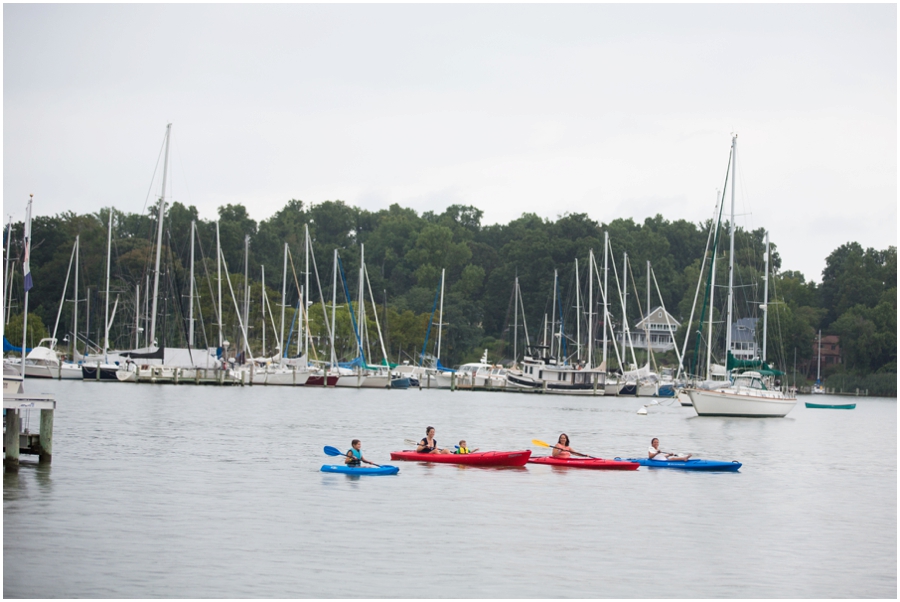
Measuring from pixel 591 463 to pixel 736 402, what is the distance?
28716 millimetres

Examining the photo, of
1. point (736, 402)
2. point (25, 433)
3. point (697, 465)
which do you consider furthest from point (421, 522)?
point (736, 402)

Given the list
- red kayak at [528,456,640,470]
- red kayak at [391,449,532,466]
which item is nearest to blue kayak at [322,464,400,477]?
red kayak at [391,449,532,466]

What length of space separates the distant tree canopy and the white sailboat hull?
91.0ft

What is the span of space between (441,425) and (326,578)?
38.6 metres

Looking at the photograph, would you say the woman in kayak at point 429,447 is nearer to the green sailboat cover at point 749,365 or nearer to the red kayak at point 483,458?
the red kayak at point 483,458

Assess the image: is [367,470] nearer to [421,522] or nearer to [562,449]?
[562,449]

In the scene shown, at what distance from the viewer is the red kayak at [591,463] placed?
37281 millimetres

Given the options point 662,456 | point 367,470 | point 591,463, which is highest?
point 662,456

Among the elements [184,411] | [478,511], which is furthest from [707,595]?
[184,411]

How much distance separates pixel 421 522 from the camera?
26.4 metres

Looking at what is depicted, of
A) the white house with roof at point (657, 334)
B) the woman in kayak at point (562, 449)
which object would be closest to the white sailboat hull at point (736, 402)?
the woman in kayak at point (562, 449)

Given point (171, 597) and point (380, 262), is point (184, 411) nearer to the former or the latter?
point (171, 597)

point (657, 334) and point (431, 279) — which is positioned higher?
point (431, 279)

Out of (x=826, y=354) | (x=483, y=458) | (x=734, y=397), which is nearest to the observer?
(x=483, y=458)
